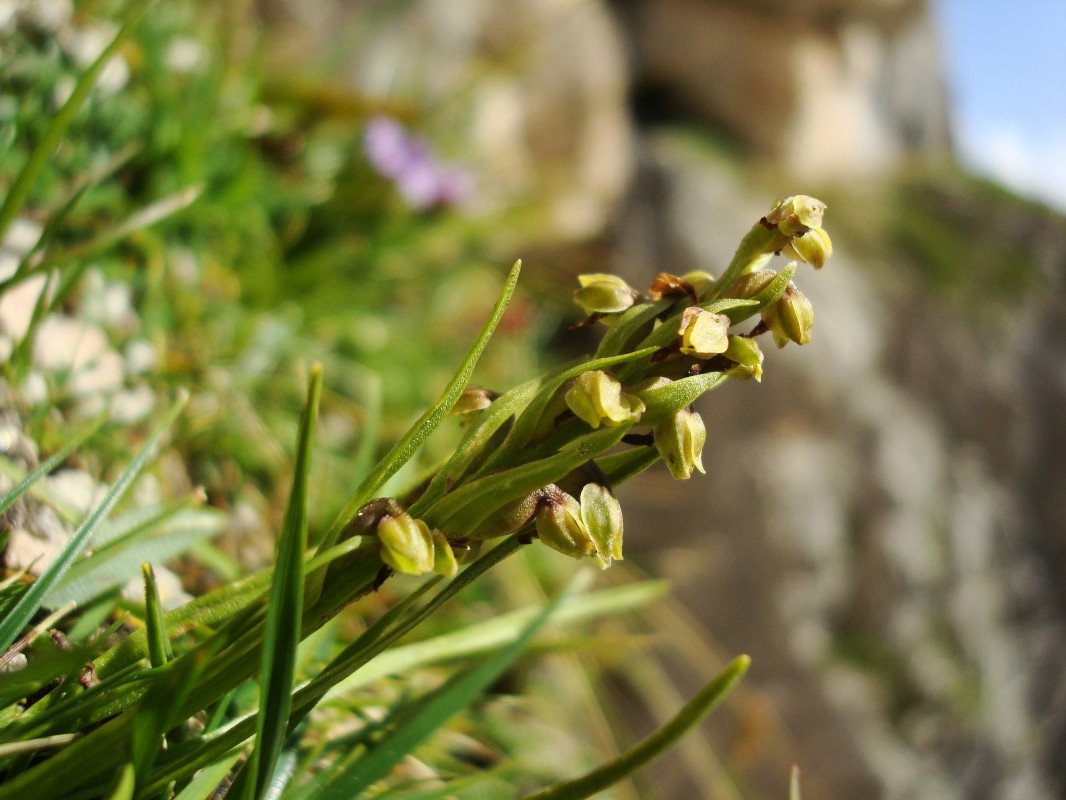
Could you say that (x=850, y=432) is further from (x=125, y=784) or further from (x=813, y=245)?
(x=125, y=784)

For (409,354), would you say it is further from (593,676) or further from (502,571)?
(593,676)

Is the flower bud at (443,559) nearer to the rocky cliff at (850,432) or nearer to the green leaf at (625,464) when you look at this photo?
→ the green leaf at (625,464)

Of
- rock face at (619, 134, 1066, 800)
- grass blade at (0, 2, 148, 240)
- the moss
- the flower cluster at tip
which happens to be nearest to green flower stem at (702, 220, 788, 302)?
the flower cluster at tip

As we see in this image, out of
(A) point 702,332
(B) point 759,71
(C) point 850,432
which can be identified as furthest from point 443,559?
(B) point 759,71

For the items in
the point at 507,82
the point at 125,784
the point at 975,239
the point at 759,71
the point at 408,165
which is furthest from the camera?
the point at 759,71

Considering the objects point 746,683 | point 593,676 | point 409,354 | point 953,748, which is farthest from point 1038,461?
point 409,354

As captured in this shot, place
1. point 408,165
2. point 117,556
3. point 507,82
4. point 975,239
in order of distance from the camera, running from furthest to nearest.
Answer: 1. point 975,239
2. point 507,82
3. point 408,165
4. point 117,556
